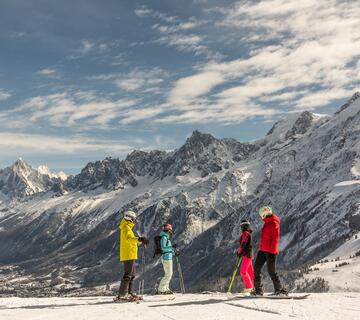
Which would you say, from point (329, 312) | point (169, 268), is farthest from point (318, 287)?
point (329, 312)

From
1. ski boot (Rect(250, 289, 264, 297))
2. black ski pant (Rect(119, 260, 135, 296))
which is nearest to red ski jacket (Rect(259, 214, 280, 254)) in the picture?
ski boot (Rect(250, 289, 264, 297))

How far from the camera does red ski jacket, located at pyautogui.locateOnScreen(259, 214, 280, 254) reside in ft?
72.1

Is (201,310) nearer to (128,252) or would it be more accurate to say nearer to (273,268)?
(128,252)

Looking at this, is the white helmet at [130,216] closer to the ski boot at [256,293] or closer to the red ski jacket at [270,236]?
the red ski jacket at [270,236]

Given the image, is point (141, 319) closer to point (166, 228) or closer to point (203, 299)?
point (203, 299)

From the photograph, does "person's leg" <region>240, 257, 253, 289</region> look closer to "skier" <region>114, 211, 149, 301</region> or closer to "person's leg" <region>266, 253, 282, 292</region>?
"person's leg" <region>266, 253, 282, 292</region>

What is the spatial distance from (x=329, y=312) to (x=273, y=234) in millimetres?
4760

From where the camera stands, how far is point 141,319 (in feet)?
56.3

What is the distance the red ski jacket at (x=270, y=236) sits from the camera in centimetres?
2197

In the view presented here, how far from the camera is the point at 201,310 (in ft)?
61.7

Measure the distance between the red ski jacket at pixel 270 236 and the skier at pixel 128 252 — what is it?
17.4 feet

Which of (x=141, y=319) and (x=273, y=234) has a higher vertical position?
(x=273, y=234)

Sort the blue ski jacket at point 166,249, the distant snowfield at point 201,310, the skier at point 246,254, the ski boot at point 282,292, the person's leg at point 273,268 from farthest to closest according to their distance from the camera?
the blue ski jacket at point 166,249, the skier at point 246,254, the person's leg at point 273,268, the ski boot at point 282,292, the distant snowfield at point 201,310

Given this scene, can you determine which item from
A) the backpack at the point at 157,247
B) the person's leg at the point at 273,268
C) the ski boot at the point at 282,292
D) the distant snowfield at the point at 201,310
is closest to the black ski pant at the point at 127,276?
the distant snowfield at the point at 201,310
